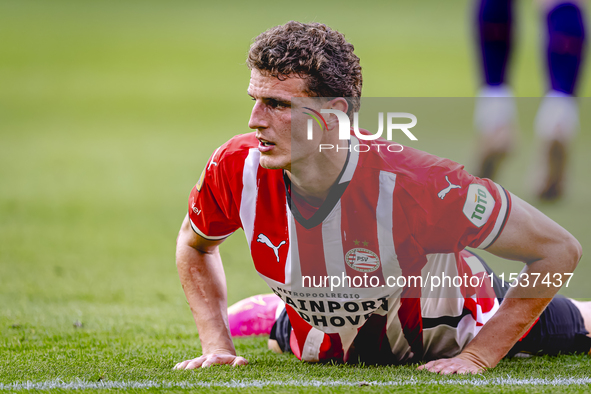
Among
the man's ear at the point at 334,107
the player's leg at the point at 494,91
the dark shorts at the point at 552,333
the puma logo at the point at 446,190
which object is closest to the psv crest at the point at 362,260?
the puma logo at the point at 446,190

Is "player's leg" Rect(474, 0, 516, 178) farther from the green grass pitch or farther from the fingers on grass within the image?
the fingers on grass

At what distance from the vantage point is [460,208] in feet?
8.09

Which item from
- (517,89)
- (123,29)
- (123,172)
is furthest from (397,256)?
(123,29)

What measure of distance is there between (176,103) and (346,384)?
1332 cm

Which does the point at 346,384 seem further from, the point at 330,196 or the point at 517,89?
the point at 517,89

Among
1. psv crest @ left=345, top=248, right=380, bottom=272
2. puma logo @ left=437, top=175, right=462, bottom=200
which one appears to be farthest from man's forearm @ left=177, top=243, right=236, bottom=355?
puma logo @ left=437, top=175, right=462, bottom=200

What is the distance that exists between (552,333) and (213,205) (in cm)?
152

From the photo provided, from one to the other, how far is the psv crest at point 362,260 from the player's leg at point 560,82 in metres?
3.71

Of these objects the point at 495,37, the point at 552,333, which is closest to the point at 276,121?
the point at 552,333

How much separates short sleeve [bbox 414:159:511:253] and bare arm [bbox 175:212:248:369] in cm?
90

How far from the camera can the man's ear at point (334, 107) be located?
8.32 ft

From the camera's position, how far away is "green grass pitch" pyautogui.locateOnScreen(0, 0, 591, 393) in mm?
2656

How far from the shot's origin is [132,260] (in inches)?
205

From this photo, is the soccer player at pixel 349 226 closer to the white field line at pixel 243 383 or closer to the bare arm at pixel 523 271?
the bare arm at pixel 523 271
